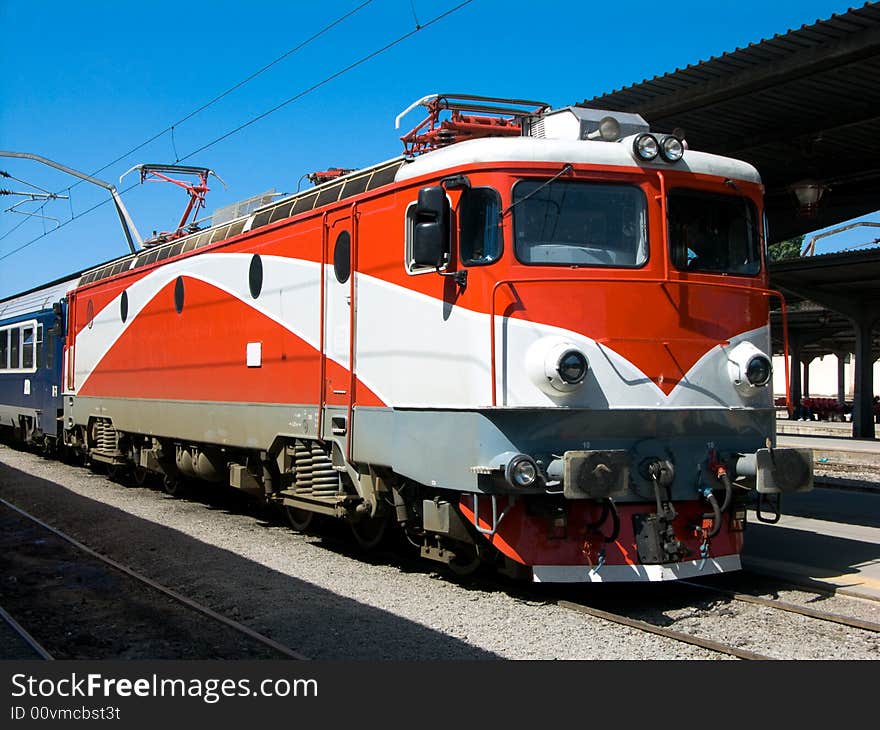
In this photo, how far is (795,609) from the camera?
7066 millimetres

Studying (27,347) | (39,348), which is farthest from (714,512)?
(27,347)

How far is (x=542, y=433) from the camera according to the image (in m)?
6.93

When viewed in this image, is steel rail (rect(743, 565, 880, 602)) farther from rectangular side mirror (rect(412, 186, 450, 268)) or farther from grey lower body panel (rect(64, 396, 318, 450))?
grey lower body panel (rect(64, 396, 318, 450))

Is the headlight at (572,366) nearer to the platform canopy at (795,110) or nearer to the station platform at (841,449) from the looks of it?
the platform canopy at (795,110)

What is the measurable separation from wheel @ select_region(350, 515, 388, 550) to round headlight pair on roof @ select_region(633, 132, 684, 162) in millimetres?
4048

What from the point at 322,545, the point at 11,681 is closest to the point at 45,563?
the point at 322,545

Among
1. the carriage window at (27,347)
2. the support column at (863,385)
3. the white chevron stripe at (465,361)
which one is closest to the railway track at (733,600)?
the white chevron stripe at (465,361)

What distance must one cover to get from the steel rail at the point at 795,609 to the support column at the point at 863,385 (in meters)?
22.3

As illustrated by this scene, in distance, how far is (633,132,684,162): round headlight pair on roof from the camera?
735 centimetres

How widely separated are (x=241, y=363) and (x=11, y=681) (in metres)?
5.49

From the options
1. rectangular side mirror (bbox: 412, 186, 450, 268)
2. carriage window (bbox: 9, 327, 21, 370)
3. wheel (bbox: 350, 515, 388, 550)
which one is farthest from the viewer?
carriage window (bbox: 9, 327, 21, 370)

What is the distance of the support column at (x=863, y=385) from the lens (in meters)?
27.8

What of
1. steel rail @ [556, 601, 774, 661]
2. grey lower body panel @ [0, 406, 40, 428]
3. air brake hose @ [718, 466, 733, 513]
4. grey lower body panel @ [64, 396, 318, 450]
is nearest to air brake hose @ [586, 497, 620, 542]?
steel rail @ [556, 601, 774, 661]

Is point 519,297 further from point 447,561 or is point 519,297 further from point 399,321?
point 447,561
